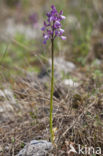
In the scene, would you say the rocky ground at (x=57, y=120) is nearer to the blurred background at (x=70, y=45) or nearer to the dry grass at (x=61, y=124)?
the dry grass at (x=61, y=124)

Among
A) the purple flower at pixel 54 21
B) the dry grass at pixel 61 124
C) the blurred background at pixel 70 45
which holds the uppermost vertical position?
the blurred background at pixel 70 45

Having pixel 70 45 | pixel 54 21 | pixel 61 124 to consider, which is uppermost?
pixel 70 45

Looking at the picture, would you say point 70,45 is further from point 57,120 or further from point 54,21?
point 54,21

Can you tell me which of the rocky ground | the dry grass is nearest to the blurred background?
the rocky ground

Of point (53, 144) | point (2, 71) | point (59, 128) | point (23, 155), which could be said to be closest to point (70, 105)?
point (59, 128)

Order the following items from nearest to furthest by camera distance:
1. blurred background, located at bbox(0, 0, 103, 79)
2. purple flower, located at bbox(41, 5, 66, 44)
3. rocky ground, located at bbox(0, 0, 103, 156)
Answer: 1. purple flower, located at bbox(41, 5, 66, 44)
2. rocky ground, located at bbox(0, 0, 103, 156)
3. blurred background, located at bbox(0, 0, 103, 79)

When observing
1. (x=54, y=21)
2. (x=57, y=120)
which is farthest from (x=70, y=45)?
(x=54, y=21)

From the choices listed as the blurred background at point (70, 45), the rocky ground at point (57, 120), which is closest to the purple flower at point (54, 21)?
the rocky ground at point (57, 120)

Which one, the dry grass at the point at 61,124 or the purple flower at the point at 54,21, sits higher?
the purple flower at the point at 54,21

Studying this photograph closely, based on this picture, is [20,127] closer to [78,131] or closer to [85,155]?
[78,131]

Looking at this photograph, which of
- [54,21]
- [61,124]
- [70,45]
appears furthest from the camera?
[70,45]

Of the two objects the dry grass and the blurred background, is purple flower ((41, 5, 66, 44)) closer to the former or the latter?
the dry grass
